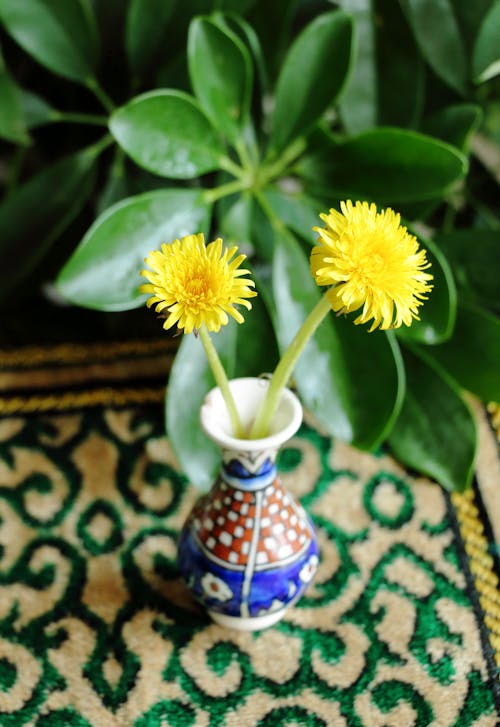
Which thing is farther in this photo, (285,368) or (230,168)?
(230,168)

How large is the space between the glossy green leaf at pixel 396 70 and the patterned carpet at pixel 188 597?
0.37 metres

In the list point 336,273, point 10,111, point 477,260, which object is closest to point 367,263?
point 336,273

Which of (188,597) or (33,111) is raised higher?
(33,111)

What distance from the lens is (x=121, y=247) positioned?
760mm

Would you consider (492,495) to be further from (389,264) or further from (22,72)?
(22,72)

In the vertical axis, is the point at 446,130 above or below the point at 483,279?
above

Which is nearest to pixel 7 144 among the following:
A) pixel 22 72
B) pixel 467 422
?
pixel 22 72

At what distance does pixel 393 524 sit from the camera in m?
0.84

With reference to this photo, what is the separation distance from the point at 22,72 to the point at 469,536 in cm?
87

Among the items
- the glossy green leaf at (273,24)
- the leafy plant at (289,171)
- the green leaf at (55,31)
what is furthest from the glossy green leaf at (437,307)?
the green leaf at (55,31)

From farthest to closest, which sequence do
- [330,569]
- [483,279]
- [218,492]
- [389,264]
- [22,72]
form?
[22,72], [483,279], [330,569], [218,492], [389,264]

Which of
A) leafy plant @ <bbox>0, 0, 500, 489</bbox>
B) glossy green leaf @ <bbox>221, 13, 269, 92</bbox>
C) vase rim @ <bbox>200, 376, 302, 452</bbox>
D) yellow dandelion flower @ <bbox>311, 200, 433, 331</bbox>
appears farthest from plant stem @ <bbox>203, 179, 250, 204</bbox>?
yellow dandelion flower @ <bbox>311, 200, 433, 331</bbox>

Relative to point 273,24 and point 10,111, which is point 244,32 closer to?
point 273,24

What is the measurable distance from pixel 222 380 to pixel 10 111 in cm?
50
